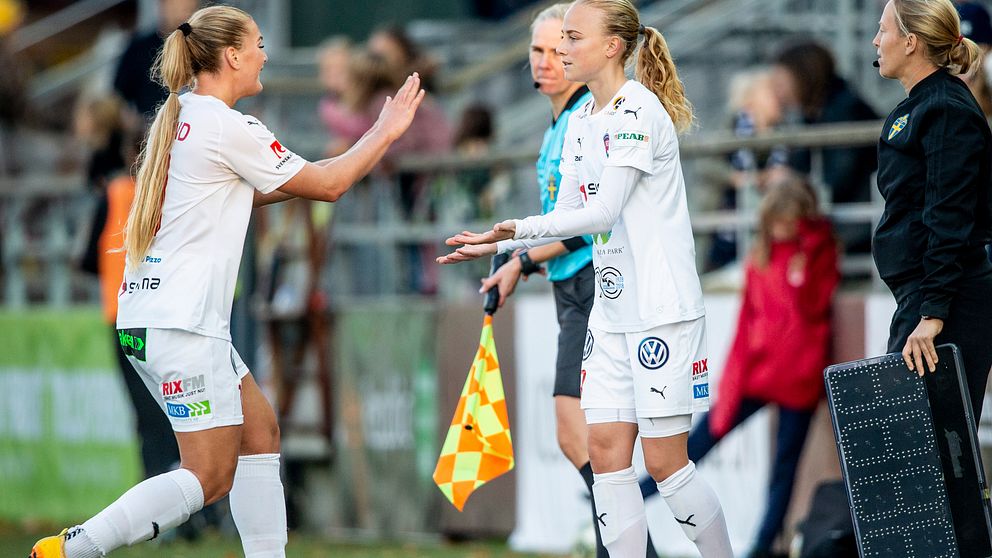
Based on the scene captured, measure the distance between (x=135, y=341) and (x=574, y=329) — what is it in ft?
5.76

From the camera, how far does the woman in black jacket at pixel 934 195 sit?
5.16m

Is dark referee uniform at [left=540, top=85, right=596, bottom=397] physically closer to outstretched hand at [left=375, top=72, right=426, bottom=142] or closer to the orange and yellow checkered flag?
the orange and yellow checkered flag

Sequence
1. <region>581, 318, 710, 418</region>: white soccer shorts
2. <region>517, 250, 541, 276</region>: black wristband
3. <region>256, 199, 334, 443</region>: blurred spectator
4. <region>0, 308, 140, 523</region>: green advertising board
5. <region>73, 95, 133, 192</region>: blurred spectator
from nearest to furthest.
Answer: <region>581, 318, 710, 418</region>: white soccer shorts
<region>517, 250, 541, 276</region>: black wristband
<region>73, 95, 133, 192</region>: blurred spectator
<region>256, 199, 334, 443</region>: blurred spectator
<region>0, 308, 140, 523</region>: green advertising board

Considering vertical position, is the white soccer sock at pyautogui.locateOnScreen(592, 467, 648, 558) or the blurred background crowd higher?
the blurred background crowd

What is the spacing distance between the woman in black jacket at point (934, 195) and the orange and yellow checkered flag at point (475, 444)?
1.61m

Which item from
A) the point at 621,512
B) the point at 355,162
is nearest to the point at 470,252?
the point at 355,162

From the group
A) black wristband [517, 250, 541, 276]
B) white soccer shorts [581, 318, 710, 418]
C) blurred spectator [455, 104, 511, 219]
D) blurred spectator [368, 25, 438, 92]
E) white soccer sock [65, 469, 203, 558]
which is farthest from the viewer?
blurred spectator [368, 25, 438, 92]

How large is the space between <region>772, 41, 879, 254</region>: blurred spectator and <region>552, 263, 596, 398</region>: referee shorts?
8.32 ft

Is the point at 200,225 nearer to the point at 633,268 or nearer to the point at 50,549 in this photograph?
the point at 50,549

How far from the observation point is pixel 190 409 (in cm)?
530

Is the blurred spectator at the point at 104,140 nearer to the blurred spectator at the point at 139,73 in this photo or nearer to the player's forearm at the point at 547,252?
the blurred spectator at the point at 139,73

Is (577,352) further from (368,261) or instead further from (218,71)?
(368,261)

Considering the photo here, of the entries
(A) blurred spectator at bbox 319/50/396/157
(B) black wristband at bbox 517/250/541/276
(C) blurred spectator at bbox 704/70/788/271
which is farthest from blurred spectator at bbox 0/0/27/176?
(B) black wristband at bbox 517/250/541/276

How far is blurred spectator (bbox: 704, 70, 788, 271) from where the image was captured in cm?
852
